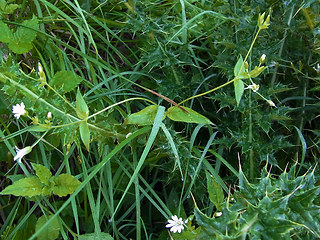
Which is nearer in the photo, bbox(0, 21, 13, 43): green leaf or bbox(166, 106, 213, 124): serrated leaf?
bbox(166, 106, 213, 124): serrated leaf

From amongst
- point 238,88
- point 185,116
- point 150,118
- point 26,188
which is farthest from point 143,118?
point 26,188

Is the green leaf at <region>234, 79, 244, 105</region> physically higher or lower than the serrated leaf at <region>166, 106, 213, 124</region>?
higher

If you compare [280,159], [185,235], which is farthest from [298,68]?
[185,235]

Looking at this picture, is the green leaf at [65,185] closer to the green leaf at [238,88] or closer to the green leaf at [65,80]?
the green leaf at [65,80]

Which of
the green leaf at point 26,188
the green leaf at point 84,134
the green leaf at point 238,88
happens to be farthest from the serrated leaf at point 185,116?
the green leaf at point 26,188

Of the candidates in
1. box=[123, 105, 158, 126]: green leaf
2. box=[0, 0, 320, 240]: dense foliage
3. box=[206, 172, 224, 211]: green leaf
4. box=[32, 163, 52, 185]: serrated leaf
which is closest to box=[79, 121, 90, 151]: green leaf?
box=[0, 0, 320, 240]: dense foliage

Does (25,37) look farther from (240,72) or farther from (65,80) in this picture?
(240,72)

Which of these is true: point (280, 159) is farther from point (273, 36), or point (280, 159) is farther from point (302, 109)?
point (273, 36)

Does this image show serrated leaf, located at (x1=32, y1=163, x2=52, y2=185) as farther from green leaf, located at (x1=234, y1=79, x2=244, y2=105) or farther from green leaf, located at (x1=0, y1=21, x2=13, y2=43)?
green leaf, located at (x1=234, y1=79, x2=244, y2=105)
